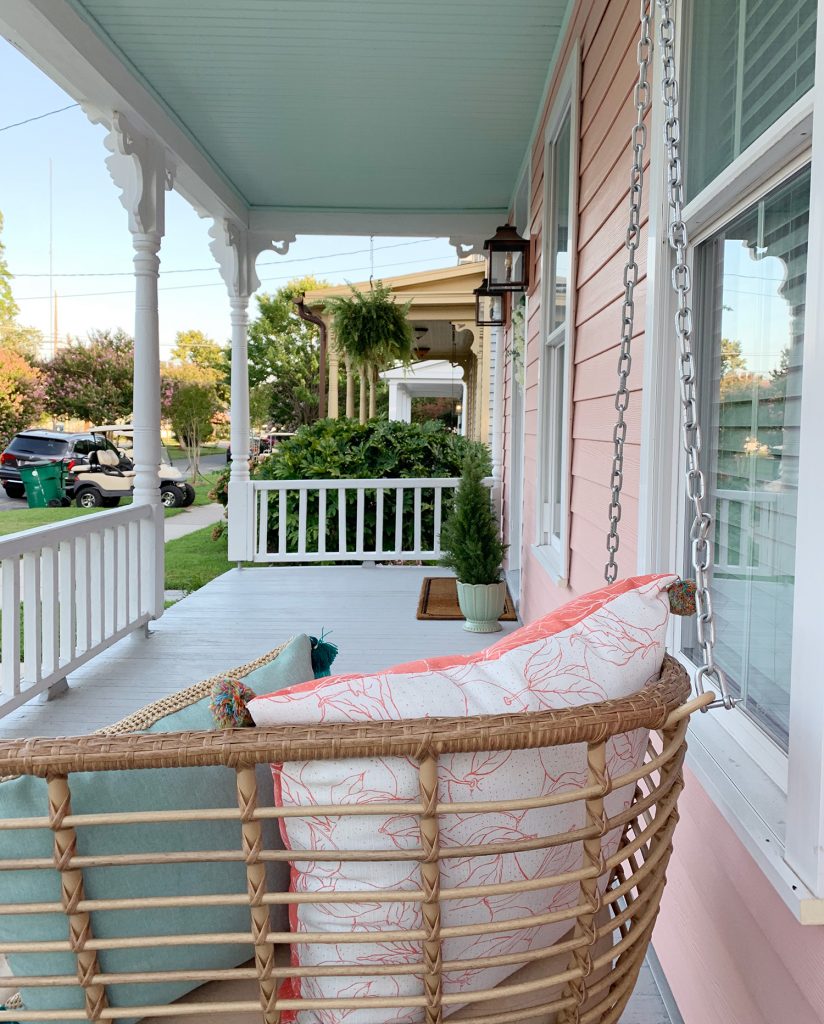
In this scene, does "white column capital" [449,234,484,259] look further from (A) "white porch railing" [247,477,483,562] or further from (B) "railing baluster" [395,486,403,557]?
(B) "railing baluster" [395,486,403,557]

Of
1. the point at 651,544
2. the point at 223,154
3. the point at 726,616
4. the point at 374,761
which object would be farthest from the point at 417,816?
the point at 223,154

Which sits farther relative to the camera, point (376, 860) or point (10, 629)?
point (10, 629)

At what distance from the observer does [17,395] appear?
706 inches

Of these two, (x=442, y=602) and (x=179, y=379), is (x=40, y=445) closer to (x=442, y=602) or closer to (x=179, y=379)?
(x=179, y=379)

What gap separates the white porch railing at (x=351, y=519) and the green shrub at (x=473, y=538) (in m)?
1.60

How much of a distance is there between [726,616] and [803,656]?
1.71 feet

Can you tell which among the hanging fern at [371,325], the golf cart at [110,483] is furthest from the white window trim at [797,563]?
the golf cart at [110,483]

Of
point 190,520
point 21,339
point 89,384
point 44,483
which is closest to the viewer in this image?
point 44,483

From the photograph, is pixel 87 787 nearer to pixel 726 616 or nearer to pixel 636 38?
pixel 726 616

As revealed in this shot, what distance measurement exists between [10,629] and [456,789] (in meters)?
2.70

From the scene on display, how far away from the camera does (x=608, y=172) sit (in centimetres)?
243

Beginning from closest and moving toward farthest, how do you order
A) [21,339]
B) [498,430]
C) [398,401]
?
[498,430] → [398,401] → [21,339]

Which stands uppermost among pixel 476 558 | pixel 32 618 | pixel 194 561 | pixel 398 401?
pixel 398 401

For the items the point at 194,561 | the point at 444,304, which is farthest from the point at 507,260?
the point at 194,561
